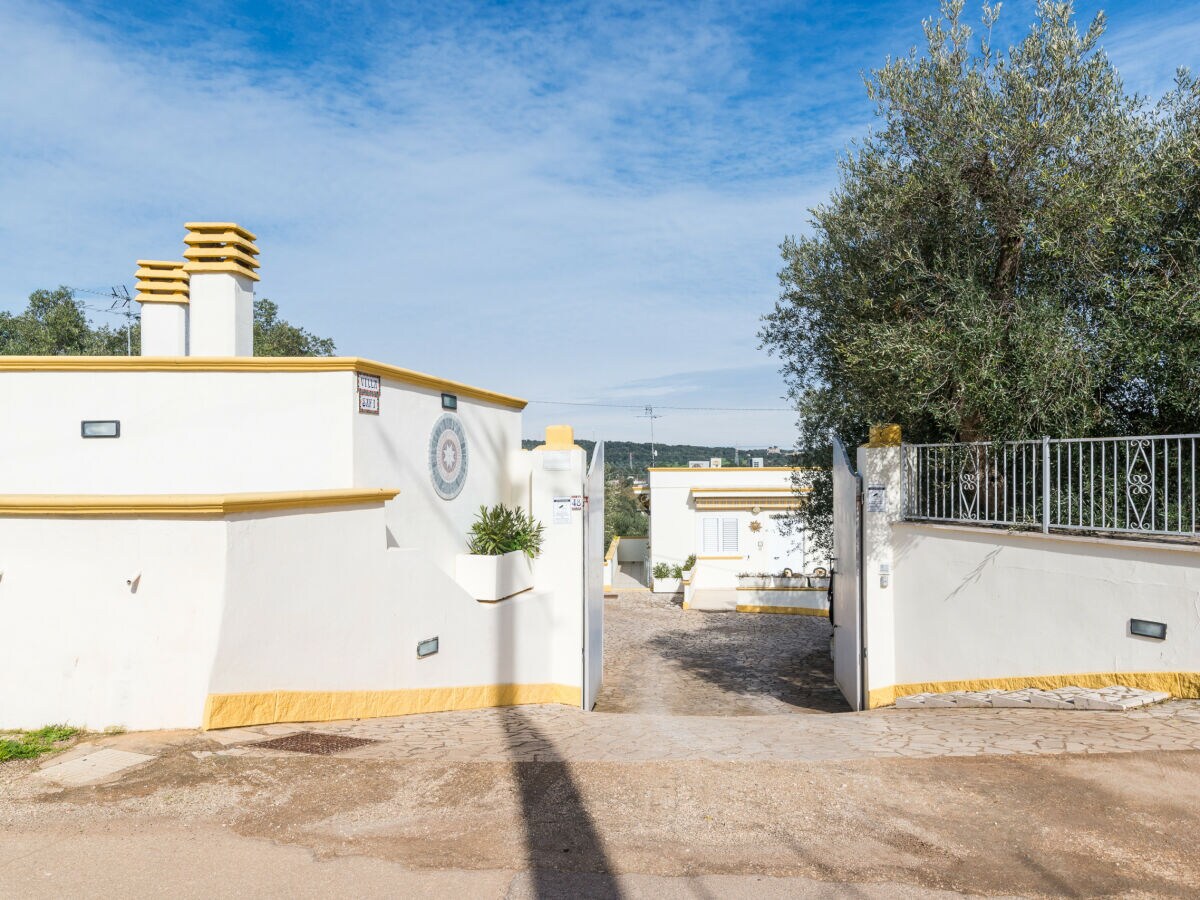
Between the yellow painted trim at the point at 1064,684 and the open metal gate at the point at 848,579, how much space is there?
1.03 feet

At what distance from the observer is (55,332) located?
79.3ft

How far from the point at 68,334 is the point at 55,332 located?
0.35 meters

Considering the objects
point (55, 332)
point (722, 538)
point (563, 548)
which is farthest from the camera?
point (722, 538)

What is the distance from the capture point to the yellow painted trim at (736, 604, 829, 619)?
63.5 feet

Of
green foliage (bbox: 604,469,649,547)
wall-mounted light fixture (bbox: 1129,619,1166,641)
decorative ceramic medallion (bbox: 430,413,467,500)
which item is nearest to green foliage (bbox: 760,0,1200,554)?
wall-mounted light fixture (bbox: 1129,619,1166,641)

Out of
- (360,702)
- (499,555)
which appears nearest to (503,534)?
(499,555)

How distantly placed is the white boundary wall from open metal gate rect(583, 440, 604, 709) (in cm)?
308

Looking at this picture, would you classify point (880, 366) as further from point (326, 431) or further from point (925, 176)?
point (326, 431)

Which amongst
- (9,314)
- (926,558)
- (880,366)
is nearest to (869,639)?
(926,558)

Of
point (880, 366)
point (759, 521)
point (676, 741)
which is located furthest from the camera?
point (759, 521)

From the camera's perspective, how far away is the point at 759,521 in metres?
Answer: 29.1

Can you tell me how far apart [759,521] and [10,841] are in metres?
26.6

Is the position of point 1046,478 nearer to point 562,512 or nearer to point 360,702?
point 562,512

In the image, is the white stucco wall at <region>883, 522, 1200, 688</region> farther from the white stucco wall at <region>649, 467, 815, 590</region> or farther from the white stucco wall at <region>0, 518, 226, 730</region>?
the white stucco wall at <region>649, 467, 815, 590</region>
